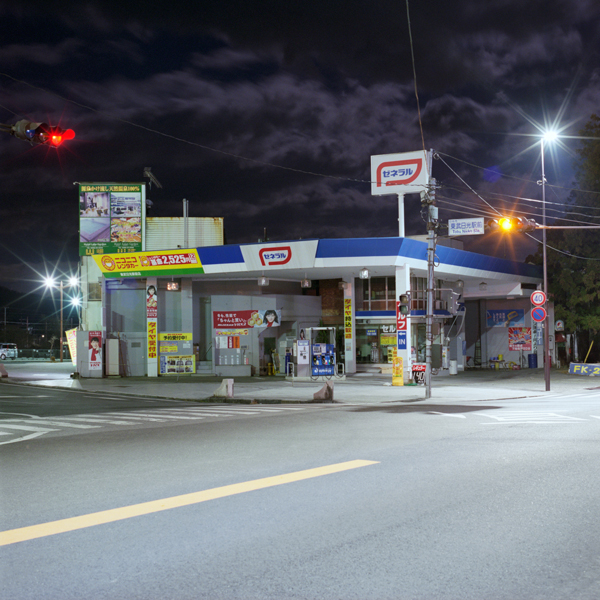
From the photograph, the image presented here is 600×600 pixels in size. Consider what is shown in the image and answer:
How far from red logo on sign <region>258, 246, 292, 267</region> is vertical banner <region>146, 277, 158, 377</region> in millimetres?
7307

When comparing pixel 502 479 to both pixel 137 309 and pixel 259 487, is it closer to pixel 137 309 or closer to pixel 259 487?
pixel 259 487

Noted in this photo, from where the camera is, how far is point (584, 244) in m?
39.1

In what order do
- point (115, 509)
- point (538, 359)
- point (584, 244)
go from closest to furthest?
point (115, 509) → point (584, 244) → point (538, 359)

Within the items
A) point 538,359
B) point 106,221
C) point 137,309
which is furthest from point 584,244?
point 106,221

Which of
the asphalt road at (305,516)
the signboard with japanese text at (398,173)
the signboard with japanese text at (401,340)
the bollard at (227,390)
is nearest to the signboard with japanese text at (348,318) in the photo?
the signboard with japanese text at (401,340)

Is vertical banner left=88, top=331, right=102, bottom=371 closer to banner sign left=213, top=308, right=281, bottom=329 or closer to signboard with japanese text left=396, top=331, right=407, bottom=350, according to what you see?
banner sign left=213, top=308, right=281, bottom=329

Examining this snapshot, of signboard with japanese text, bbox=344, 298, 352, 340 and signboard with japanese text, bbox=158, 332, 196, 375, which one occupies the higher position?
signboard with japanese text, bbox=344, 298, 352, 340

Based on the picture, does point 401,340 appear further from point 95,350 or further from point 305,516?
point 305,516

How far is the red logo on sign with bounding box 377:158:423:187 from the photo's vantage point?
2989 cm

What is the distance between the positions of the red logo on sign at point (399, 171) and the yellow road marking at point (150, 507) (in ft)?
77.1

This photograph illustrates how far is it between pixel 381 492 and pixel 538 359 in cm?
3871

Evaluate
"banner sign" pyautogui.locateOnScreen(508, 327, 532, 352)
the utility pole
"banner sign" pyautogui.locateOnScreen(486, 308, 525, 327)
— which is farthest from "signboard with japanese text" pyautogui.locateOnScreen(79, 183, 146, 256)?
"banner sign" pyautogui.locateOnScreen(508, 327, 532, 352)

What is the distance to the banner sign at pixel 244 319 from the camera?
3303cm

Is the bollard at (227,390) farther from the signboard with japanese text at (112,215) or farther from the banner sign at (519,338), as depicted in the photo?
the banner sign at (519,338)
